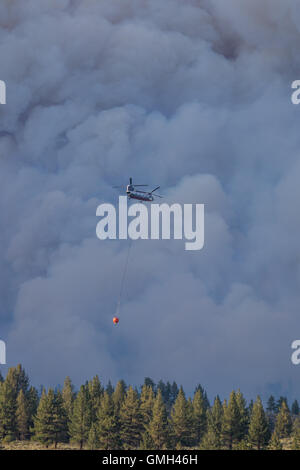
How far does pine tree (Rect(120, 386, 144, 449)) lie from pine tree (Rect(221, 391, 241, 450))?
22.1 m

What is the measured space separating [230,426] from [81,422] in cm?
3871

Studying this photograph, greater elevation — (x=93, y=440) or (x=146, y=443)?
(x=93, y=440)

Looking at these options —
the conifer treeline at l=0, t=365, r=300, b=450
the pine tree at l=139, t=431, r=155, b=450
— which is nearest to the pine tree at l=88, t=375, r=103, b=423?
the conifer treeline at l=0, t=365, r=300, b=450

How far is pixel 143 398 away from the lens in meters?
194

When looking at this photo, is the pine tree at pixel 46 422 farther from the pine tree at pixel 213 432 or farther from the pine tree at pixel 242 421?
the pine tree at pixel 242 421

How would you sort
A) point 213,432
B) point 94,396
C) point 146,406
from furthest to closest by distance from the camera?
point 94,396, point 146,406, point 213,432

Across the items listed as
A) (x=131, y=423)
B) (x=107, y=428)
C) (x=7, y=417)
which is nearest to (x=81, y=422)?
(x=107, y=428)

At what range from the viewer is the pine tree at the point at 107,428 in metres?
174

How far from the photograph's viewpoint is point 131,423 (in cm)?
18238

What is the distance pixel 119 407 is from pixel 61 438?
1870 cm

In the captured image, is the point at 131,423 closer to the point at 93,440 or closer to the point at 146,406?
the point at 146,406

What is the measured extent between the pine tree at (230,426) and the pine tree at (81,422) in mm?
35430
